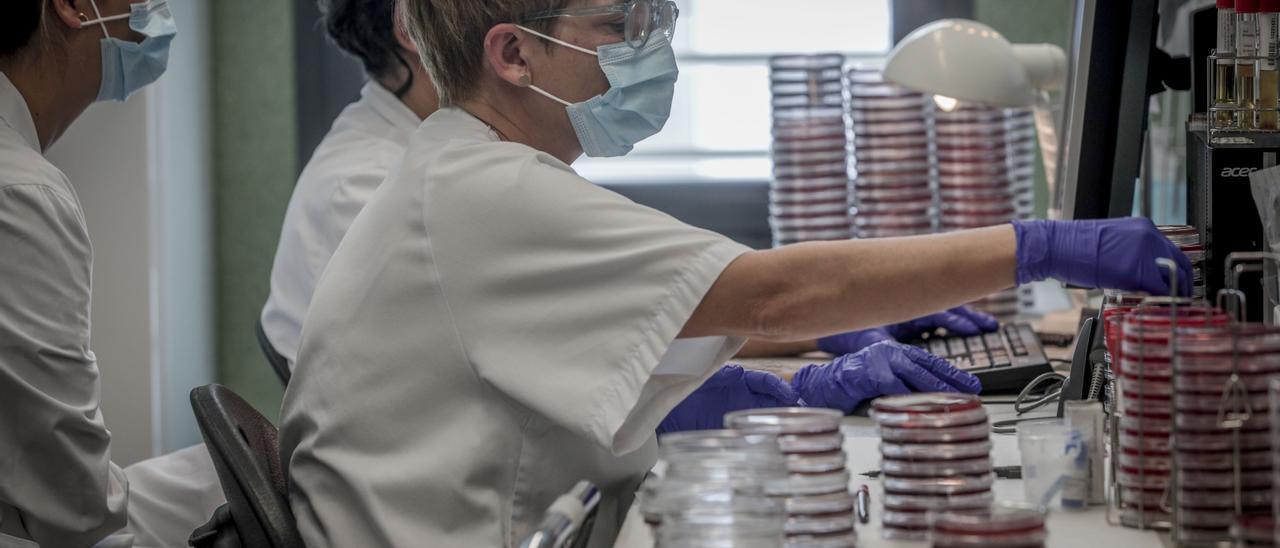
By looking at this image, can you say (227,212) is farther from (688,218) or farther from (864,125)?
(864,125)

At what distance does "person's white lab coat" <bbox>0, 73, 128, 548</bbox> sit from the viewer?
1.80 metres

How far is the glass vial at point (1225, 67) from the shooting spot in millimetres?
1609

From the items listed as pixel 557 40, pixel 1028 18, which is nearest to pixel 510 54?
pixel 557 40

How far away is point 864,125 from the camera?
336cm

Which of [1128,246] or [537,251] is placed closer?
[1128,246]

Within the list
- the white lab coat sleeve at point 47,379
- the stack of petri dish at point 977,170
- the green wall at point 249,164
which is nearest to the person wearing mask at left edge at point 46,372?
the white lab coat sleeve at point 47,379

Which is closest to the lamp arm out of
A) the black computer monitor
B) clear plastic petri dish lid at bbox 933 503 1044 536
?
the black computer monitor

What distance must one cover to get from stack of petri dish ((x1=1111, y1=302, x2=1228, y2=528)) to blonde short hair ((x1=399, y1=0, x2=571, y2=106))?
2.77 ft

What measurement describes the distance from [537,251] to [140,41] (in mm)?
1161

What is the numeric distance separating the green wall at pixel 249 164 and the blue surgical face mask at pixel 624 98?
269 centimetres

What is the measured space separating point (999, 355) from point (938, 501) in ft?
4.02

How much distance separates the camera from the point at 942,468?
1207mm

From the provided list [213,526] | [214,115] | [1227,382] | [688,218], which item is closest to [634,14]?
[213,526]

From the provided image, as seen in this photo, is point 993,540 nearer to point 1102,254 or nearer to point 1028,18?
point 1102,254
